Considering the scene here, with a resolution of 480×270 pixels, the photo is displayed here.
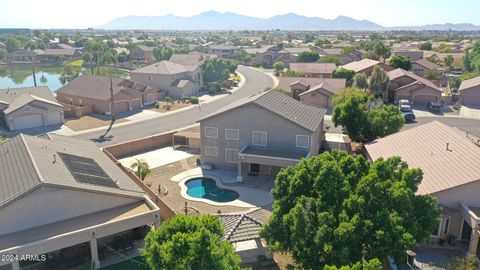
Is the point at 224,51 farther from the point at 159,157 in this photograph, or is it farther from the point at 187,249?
the point at 187,249

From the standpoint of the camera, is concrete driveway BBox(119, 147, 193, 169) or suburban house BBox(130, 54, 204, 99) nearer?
concrete driveway BBox(119, 147, 193, 169)

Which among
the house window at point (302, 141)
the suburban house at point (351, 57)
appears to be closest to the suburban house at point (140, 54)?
the suburban house at point (351, 57)

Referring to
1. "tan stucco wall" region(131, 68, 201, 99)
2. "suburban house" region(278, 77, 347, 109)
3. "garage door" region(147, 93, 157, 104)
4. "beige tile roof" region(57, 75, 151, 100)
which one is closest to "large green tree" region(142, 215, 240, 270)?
"beige tile roof" region(57, 75, 151, 100)

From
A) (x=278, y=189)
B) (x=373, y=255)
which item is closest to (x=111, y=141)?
(x=278, y=189)

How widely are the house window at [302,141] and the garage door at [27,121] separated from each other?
40.5 meters

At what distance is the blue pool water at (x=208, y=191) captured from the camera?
34.2 m

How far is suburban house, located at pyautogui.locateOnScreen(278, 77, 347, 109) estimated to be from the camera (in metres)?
67.4

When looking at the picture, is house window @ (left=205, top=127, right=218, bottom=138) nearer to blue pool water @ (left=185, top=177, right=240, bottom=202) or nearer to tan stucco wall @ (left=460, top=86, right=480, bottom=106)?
blue pool water @ (left=185, top=177, right=240, bottom=202)

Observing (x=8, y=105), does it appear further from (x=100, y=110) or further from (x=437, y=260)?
(x=437, y=260)

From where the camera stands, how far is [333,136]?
4941 centimetres

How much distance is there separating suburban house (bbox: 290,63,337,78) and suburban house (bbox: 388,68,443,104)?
1990 cm

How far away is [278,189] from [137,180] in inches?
612

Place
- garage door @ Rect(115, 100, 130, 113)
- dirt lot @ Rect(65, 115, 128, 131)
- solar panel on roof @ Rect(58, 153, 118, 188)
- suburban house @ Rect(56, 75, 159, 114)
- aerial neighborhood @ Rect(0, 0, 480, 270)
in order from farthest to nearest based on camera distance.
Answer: garage door @ Rect(115, 100, 130, 113) < suburban house @ Rect(56, 75, 159, 114) < dirt lot @ Rect(65, 115, 128, 131) < solar panel on roof @ Rect(58, 153, 118, 188) < aerial neighborhood @ Rect(0, 0, 480, 270)

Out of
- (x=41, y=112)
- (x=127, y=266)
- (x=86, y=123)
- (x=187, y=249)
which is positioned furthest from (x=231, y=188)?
(x=41, y=112)
